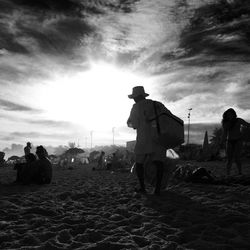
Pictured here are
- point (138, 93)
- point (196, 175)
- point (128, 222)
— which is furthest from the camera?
point (196, 175)

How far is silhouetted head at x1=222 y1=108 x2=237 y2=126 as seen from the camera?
339 inches

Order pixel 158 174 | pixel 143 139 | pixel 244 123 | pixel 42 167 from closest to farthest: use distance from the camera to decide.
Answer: pixel 158 174, pixel 143 139, pixel 244 123, pixel 42 167

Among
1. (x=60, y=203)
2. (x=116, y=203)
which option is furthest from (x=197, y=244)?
(x=60, y=203)

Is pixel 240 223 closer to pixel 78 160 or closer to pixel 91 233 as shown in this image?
pixel 91 233

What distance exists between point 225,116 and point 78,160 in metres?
31.2

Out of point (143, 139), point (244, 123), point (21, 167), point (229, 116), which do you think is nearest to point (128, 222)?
point (143, 139)

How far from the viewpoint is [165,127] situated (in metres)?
5.97

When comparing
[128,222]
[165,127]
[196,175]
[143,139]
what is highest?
[165,127]

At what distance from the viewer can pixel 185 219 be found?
12.8 ft

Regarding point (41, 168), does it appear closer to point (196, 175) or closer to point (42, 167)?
point (42, 167)

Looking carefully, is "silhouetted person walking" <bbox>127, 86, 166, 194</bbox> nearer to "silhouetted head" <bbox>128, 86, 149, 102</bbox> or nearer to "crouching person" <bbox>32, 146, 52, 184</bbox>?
"silhouetted head" <bbox>128, 86, 149, 102</bbox>

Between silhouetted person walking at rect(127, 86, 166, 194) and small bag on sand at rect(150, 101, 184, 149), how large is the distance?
0.08 meters

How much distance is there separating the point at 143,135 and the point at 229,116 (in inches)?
143

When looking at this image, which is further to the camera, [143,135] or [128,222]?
[143,135]
